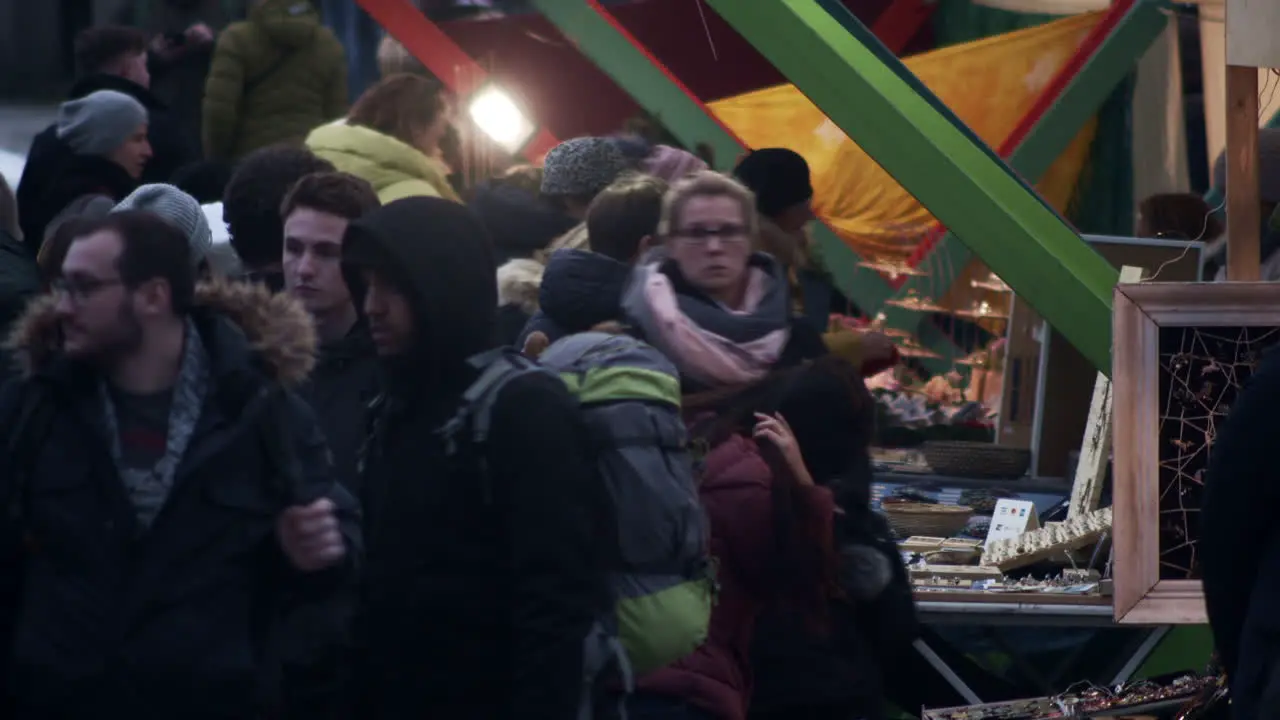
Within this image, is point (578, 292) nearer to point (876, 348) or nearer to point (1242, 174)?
point (1242, 174)

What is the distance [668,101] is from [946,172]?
3.62 metres

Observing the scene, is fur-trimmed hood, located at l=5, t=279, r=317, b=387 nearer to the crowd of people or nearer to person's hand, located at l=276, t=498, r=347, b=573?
the crowd of people

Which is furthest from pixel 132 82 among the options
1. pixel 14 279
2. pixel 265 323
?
pixel 265 323

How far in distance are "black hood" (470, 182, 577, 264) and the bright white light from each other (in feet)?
9.45

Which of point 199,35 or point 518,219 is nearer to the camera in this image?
point 518,219

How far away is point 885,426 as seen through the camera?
7629mm

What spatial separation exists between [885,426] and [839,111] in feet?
6.99

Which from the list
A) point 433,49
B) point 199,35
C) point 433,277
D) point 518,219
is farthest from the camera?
point 433,49

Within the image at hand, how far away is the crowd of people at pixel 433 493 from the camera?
3.07 metres

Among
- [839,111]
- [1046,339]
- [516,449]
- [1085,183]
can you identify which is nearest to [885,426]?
[1046,339]

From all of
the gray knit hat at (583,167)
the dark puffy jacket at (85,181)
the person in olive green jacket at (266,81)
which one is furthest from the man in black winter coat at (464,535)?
the person in olive green jacket at (266,81)

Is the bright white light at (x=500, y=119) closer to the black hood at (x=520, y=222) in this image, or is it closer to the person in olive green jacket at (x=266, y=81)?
the person in olive green jacket at (x=266, y=81)

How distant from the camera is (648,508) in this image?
11.1ft

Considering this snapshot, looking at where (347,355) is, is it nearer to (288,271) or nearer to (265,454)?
(288,271)
